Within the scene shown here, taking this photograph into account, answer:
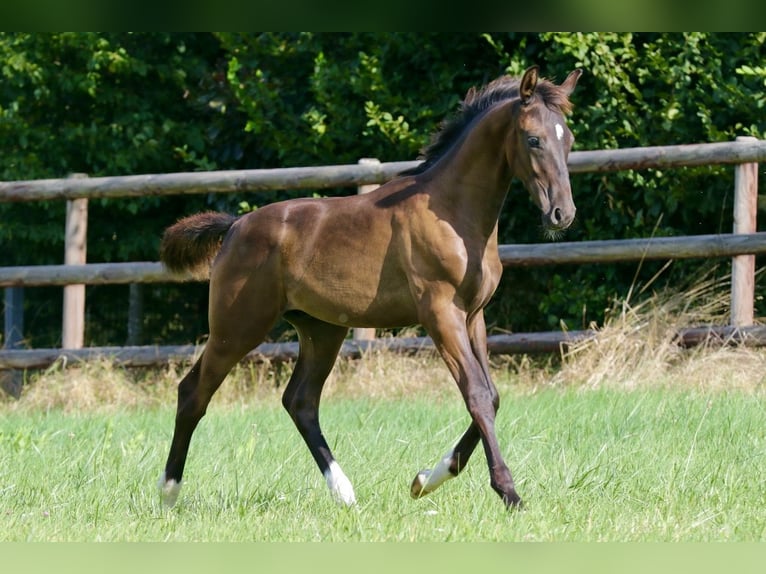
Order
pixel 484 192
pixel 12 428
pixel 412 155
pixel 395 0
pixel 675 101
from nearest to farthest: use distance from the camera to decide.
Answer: pixel 395 0
pixel 484 192
pixel 12 428
pixel 675 101
pixel 412 155

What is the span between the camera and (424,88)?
365 inches

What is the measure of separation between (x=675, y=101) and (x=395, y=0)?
809 centimetres

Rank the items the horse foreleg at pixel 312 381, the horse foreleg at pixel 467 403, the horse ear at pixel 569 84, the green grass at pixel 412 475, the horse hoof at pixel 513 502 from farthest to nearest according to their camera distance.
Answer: the horse foreleg at pixel 312 381 → the horse ear at pixel 569 84 → the horse foreleg at pixel 467 403 → the horse hoof at pixel 513 502 → the green grass at pixel 412 475

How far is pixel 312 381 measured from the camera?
484 cm

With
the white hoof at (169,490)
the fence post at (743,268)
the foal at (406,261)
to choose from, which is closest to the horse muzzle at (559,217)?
the foal at (406,261)

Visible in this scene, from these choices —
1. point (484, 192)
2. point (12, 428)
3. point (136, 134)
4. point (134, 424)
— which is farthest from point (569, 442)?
point (136, 134)

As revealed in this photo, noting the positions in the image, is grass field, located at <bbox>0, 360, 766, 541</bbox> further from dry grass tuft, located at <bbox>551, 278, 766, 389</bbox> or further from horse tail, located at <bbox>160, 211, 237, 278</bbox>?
horse tail, located at <bbox>160, 211, 237, 278</bbox>

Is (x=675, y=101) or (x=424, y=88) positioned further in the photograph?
(x=424, y=88)

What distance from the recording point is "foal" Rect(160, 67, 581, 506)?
4.06 meters

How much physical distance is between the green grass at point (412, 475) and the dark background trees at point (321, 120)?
241cm

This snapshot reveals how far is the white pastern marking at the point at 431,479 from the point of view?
3.94m

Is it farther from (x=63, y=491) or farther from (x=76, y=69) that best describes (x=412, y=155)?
(x=63, y=491)

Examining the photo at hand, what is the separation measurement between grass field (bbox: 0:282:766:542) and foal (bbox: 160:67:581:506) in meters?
0.30

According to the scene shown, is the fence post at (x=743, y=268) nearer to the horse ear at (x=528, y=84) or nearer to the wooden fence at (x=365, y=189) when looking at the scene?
the wooden fence at (x=365, y=189)
